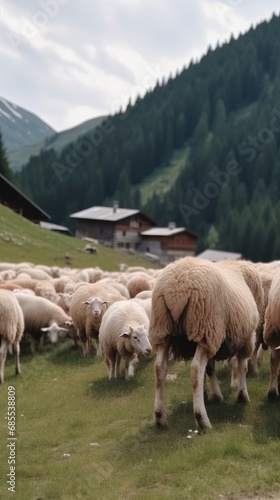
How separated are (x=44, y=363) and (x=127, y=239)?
76342 mm

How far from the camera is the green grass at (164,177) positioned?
493 feet

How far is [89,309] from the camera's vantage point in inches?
620

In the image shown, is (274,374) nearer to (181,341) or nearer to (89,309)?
(181,341)

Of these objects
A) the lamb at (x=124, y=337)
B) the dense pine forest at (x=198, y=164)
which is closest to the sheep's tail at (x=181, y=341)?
the lamb at (x=124, y=337)

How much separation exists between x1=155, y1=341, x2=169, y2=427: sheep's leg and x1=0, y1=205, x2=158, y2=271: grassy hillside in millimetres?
34976

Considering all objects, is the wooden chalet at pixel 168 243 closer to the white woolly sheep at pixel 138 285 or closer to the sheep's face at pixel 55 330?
the white woolly sheep at pixel 138 285

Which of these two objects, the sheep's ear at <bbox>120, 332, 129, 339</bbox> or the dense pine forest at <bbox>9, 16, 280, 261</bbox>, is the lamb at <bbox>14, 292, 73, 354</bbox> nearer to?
the sheep's ear at <bbox>120, 332, 129, 339</bbox>

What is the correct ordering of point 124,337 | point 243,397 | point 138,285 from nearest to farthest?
1. point 243,397
2. point 124,337
3. point 138,285

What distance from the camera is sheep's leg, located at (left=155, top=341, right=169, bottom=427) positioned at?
835 cm

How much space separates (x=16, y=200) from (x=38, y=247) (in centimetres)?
1466

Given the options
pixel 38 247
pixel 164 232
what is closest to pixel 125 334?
pixel 38 247

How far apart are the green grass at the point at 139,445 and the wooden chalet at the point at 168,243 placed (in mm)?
77063

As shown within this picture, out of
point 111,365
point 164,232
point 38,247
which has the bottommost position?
point 111,365

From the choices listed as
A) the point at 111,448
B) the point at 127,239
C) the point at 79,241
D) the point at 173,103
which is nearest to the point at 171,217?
the point at 127,239
